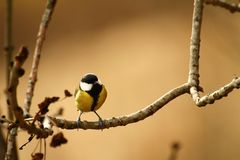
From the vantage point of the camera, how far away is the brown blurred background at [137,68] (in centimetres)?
291

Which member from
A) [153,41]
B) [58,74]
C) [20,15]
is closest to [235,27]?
[153,41]

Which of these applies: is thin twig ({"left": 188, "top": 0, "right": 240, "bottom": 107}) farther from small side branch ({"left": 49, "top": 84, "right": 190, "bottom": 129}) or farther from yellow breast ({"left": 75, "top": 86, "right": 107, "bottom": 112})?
yellow breast ({"left": 75, "top": 86, "right": 107, "bottom": 112})

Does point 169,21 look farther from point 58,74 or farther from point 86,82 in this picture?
point 86,82

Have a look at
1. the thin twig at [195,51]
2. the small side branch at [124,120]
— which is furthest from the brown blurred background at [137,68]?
the small side branch at [124,120]

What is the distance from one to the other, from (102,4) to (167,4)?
440 mm

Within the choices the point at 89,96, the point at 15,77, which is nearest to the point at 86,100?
the point at 89,96

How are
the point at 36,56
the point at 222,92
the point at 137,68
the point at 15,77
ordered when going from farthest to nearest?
the point at 137,68 < the point at 36,56 < the point at 222,92 < the point at 15,77

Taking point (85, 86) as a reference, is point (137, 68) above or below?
above

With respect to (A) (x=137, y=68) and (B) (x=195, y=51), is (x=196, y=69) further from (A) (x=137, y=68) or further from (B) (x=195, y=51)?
(A) (x=137, y=68)

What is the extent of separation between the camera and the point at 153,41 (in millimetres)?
3168

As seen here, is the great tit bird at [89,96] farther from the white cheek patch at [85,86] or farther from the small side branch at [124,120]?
the small side branch at [124,120]

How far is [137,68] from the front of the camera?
3.15 m

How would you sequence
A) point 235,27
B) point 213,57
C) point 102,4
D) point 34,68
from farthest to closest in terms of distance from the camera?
point 102,4, point 213,57, point 235,27, point 34,68

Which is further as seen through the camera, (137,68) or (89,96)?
(137,68)
